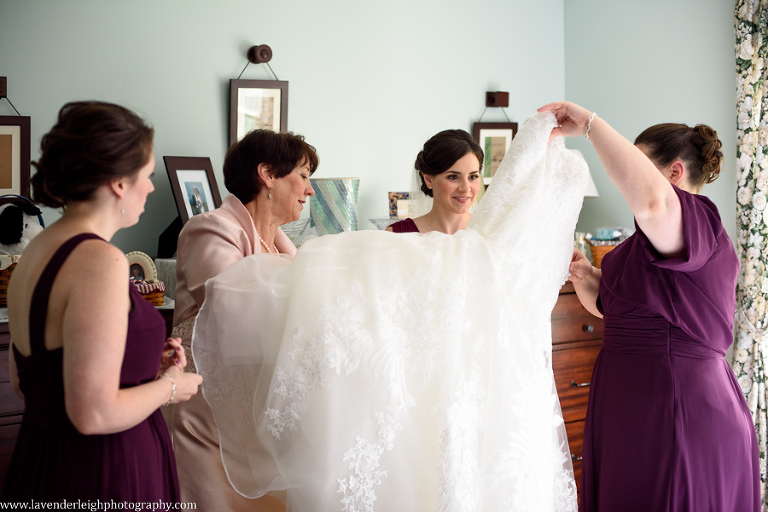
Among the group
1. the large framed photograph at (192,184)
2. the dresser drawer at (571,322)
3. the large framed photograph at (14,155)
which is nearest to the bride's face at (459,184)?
the dresser drawer at (571,322)

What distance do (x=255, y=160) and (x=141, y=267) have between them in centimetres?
78

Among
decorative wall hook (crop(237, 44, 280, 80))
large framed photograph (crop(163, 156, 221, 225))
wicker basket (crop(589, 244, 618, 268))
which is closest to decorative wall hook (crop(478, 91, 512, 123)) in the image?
wicker basket (crop(589, 244, 618, 268))

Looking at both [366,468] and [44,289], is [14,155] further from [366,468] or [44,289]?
[366,468]

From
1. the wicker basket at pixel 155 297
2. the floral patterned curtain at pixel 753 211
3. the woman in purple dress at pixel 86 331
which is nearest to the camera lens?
the woman in purple dress at pixel 86 331

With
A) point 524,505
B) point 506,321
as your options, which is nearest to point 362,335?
point 506,321

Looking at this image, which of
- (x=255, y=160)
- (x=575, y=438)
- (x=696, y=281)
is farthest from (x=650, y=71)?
(x=255, y=160)

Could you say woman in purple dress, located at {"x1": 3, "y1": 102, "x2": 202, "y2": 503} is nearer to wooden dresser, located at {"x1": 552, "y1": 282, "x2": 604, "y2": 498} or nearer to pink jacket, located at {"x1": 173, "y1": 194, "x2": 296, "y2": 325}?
pink jacket, located at {"x1": 173, "y1": 194, "x2": 296, "y2": 325}

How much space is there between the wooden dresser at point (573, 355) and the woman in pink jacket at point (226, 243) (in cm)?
160

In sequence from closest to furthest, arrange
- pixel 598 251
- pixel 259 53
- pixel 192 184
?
pixel 192 184, pixel 259 53, pixel 598 251

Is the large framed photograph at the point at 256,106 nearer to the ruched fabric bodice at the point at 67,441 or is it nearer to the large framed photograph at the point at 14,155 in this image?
the large framed photograph at the point at 14,155

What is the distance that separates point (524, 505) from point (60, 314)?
1.04 meters

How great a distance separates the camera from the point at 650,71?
3.44 meters

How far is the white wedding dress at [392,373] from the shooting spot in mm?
1369

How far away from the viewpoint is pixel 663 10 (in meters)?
3.36
